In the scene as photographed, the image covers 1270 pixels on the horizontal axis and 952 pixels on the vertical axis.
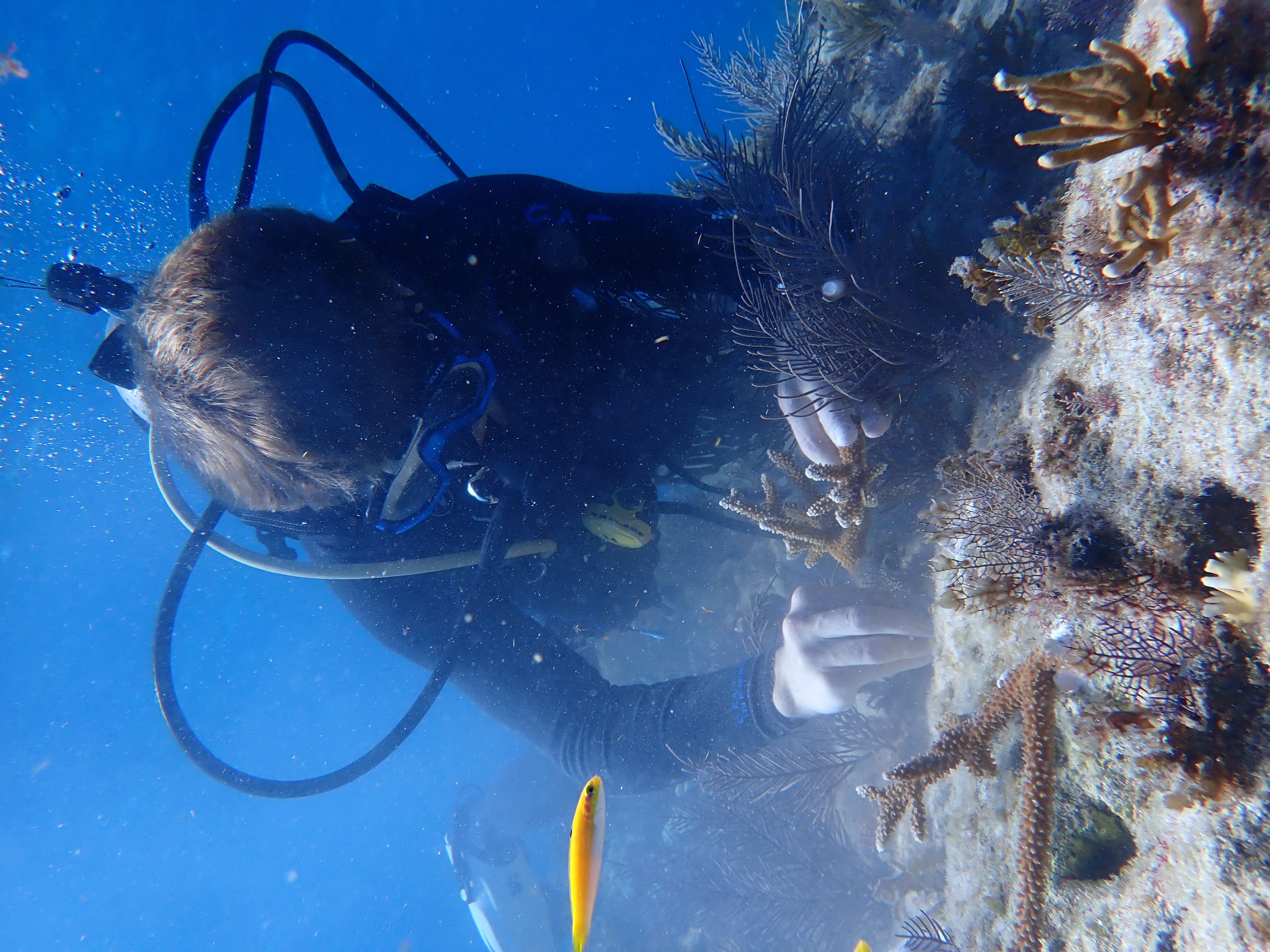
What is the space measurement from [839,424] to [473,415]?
172 cm

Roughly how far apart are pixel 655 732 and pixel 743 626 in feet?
9.59

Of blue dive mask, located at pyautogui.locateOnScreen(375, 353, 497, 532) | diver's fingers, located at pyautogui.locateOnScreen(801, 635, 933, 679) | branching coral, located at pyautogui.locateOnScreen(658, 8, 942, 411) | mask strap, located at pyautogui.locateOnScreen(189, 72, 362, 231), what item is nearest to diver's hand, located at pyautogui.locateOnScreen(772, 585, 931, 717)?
diver's fingers, located at pyautogui.locateOnScreen(801, 635, 933, 679)

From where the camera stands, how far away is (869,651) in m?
A: 2.61

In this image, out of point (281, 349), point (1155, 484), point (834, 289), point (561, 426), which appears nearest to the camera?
point (1155, 484)

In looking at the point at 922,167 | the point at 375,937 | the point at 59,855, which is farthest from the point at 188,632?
the point at 922,167

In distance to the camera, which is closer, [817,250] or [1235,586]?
[1235,586]

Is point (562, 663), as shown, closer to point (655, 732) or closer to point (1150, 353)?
point (655, 732)

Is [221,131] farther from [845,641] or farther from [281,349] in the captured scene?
[845,641]

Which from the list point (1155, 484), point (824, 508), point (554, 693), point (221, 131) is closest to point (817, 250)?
point (824, 508)

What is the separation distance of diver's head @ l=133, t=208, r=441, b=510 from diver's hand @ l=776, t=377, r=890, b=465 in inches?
70.6

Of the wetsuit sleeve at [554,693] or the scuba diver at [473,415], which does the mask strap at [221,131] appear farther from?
the wetsuit sleeve at [554,693]

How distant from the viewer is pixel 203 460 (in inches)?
117

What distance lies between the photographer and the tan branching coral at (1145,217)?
3.15ft

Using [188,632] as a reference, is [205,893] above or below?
below
